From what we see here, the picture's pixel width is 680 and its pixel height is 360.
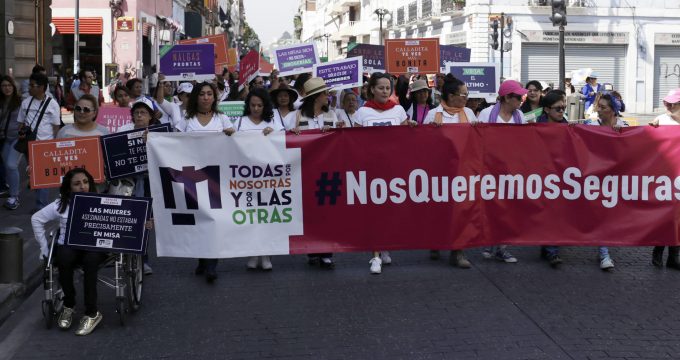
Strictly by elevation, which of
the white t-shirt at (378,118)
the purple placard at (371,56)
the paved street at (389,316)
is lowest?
the paved street at (389,316)

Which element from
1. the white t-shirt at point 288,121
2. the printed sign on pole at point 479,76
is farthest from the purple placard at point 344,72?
the white t-shirt at point 288,121

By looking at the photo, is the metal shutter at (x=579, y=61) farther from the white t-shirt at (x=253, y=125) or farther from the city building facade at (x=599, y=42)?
the white t-shirt at (x=253, y=125)

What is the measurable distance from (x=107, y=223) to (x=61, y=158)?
164 cm

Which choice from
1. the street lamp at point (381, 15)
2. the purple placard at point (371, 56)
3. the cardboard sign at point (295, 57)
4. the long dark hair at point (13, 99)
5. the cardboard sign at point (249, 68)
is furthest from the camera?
the street lamp at point (381, 15)

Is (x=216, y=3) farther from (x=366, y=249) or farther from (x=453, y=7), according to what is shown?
(x=366, y=249)

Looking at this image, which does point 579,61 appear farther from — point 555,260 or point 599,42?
point 555,260

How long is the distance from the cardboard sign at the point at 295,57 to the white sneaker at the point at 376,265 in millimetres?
7916

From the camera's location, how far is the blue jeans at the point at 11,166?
1191 centimetres

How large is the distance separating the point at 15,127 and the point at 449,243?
6.51 meters

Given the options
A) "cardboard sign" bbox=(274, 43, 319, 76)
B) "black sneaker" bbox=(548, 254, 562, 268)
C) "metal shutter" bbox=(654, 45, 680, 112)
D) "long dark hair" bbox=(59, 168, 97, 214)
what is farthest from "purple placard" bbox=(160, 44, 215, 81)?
"metal shutter" bbox=(654, 45, 680, 112)

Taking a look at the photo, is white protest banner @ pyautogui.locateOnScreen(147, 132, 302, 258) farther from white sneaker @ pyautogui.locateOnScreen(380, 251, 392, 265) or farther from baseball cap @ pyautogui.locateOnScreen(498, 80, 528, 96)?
baseball cap @ pyautogui.locateOnScreen(498, 80, 528, 96)

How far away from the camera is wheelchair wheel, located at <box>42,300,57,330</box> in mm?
6422

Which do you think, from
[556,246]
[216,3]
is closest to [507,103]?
[556,246]

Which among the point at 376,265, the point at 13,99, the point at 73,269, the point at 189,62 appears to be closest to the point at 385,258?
the point at 376,265
